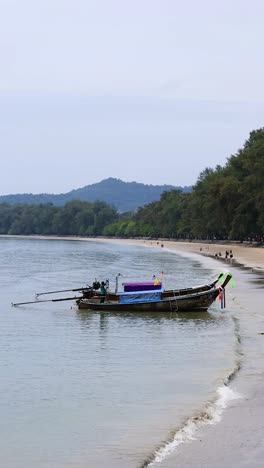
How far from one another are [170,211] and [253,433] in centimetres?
18485

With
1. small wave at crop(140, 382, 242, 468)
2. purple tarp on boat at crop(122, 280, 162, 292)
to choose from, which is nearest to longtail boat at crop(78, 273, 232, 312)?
purple tarp on boat at crop(122, 280, 162, 292)

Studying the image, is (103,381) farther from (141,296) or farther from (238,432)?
(141,296)

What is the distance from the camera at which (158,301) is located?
36.8 meters

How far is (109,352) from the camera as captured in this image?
24.7 m

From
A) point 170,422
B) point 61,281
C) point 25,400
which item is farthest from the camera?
point 61,281

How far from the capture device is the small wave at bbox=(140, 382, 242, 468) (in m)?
13.2

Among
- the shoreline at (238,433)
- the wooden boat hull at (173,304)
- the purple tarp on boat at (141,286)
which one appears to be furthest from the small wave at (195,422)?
the purple tarp on boat at (141,286)

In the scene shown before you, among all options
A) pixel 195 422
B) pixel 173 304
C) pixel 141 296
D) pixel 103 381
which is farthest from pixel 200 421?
pixel 141 296

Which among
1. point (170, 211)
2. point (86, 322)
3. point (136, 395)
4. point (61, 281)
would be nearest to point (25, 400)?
point (136, 395)

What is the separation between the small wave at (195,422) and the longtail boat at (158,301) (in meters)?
17.7

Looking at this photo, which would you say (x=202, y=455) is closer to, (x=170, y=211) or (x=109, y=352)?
(x=109, y=352)

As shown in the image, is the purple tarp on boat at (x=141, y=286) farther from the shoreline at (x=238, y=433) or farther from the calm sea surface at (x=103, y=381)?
the shoreline at (x=238, y=433)

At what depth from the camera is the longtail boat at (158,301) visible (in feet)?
119

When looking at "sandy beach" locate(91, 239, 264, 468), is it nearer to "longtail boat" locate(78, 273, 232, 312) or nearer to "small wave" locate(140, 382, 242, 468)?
"small wave" locate(140, 382, 242, 468)
